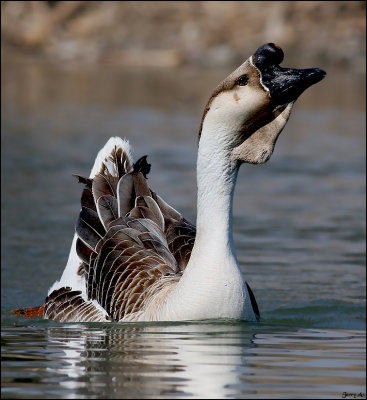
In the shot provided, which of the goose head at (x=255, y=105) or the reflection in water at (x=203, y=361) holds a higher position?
the goose head at (x=255, y=105)

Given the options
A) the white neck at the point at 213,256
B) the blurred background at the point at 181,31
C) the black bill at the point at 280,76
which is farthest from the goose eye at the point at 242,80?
the blurred background at the point at 181,31

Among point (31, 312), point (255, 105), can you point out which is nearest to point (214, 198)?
point (255, 105)

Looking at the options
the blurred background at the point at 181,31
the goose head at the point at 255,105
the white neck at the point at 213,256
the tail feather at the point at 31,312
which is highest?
the blurred background at the point at 181,31

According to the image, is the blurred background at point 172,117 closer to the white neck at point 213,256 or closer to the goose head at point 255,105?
the white neck at point 213,256

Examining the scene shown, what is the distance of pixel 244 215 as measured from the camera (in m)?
13.6

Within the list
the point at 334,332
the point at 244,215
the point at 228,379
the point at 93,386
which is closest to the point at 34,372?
the point at 93,386

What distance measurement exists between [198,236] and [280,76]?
4.15 ft

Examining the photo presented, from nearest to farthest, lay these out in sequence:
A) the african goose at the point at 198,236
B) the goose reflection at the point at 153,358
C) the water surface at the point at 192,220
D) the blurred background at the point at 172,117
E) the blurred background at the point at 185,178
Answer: the goose reflection at the point at 153,358, the water surface at the point at 192,220, the blurred background at the point at 185,178, the african goose at the point at 198,236, the blurred background at the point at 172,117

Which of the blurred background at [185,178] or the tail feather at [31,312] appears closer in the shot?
the blurred background at [185,178]

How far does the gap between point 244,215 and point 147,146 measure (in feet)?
14.8

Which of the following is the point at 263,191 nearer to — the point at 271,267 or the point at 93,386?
the point at 271,267

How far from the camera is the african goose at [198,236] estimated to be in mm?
6707

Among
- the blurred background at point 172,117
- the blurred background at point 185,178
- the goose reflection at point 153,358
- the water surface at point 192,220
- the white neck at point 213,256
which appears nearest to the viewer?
the goose reflection at point 153,358

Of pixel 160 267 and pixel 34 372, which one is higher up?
pixel 160 267
